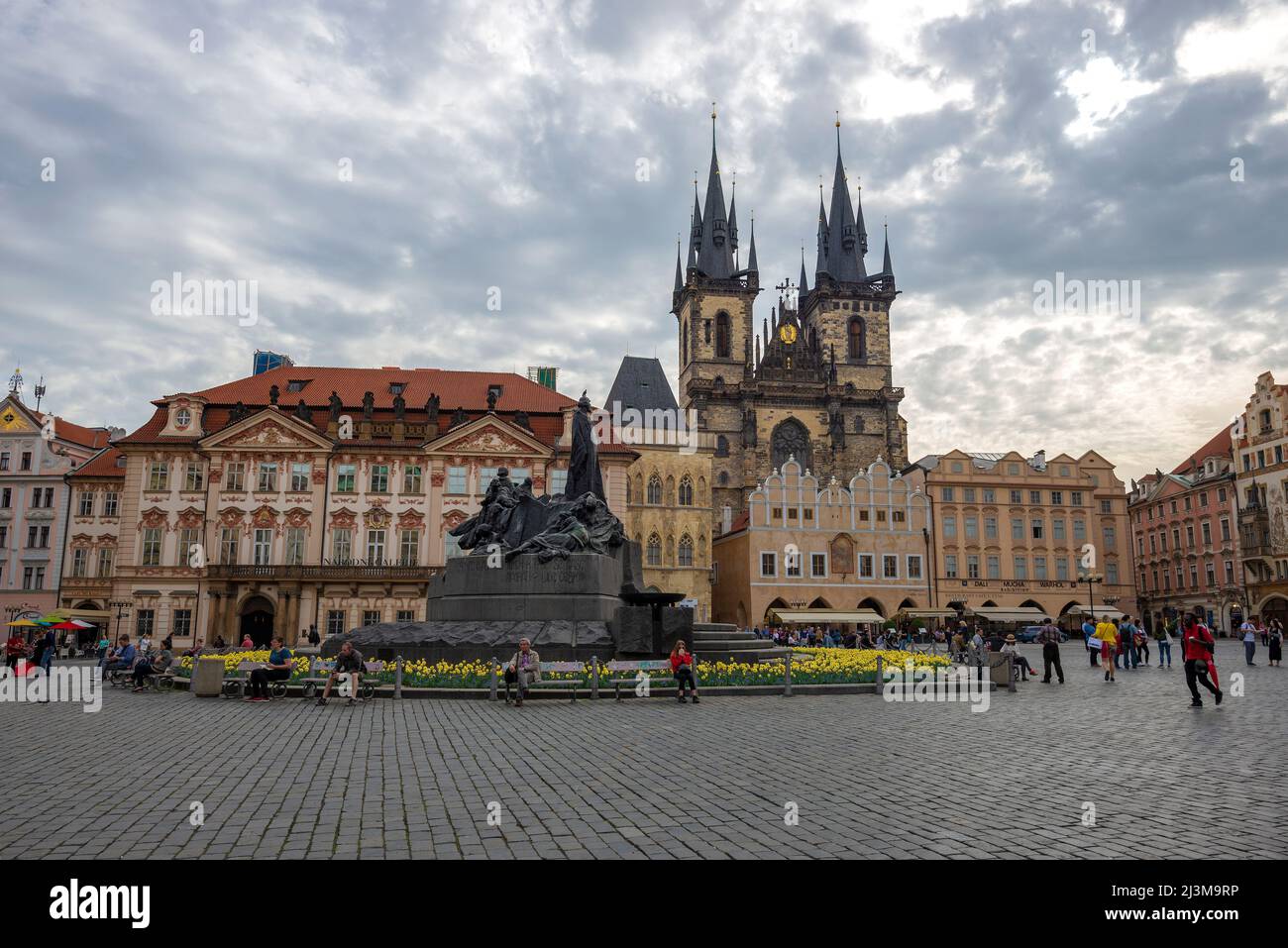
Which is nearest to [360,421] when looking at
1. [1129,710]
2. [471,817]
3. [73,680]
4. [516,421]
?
[516,421]

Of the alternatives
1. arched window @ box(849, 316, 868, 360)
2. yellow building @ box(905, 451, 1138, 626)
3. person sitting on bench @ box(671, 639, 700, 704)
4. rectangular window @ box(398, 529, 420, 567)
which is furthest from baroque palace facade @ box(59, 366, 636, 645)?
arched window @ box(849, 316, 868, 360)

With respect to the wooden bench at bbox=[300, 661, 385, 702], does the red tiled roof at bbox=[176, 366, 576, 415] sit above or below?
above

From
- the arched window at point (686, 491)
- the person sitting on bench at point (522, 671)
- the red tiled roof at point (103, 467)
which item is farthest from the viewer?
the arched window at point (686, 491)

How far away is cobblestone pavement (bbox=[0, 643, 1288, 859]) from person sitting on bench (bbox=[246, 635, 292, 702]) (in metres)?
2.02

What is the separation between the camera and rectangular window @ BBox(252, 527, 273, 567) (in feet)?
159

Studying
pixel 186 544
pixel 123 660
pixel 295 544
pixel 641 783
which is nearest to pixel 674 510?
pixel 295 544

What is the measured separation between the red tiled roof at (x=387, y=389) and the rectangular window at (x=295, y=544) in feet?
24.2

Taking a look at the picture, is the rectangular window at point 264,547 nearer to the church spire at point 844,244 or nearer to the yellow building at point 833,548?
the yellow building at point 833,548

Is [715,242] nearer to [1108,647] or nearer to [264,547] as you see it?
[264,547]

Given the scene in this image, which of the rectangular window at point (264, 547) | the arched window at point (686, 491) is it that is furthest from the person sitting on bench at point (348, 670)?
the arched window at point (686, 491)

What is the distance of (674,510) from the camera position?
62.3m

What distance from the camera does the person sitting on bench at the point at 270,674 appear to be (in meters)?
16.7

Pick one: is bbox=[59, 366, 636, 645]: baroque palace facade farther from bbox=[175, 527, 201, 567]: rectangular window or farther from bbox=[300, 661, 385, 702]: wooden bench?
bbox=[300, 661, 385, 702]: wooden bench
